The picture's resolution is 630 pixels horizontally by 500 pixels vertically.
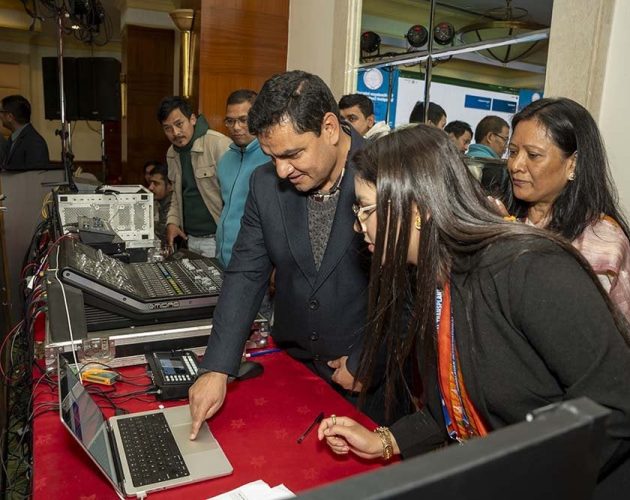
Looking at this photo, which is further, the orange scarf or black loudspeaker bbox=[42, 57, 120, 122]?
black loudspeaker bbox=[42, 57, 120, 122]

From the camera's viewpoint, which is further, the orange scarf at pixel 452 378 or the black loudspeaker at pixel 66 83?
the black loudspeaker at pixel 66 83

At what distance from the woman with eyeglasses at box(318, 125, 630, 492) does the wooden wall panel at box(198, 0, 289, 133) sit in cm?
313

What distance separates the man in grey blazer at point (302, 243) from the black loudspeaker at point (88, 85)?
3499 millimetres

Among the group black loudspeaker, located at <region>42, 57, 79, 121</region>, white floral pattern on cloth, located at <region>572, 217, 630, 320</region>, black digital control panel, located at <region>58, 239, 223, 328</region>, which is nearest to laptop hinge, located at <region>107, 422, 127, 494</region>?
black digital control panel, located at <region>58, 239, 223, 328</region>

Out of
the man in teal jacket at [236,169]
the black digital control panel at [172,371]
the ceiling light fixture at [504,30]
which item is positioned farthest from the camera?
the man in teal jacket at [236,169]

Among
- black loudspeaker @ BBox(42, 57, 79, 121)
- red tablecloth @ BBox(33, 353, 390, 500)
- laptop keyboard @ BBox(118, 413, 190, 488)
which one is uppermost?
black loudspeaker @ BBox(42, 57, 79, 121)

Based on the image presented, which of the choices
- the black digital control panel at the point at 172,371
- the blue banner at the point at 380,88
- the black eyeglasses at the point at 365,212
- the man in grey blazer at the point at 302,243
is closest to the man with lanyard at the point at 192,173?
the blue banner at the point at 380,88

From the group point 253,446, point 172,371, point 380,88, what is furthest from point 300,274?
point 380,88

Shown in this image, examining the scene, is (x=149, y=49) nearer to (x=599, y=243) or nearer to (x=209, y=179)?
(x=209, y=179)

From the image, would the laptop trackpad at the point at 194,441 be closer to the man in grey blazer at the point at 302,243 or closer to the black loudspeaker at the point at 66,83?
the man in grey blazer at the point at 302,243

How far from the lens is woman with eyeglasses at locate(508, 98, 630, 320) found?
145 cm

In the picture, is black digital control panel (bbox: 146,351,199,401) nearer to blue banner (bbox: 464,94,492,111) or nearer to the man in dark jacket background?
blue banner (bbox: 464,94,492,111)

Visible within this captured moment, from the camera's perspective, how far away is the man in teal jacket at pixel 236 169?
8.11ft

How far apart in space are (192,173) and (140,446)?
244cm
